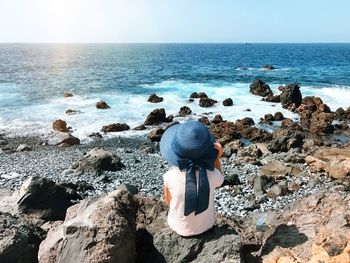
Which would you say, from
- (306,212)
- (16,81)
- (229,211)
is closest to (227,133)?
(229,211)

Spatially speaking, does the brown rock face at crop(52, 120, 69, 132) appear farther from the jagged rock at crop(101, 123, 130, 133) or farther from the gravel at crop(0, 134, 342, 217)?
the gravel at crop(0, 134, 342, 217)

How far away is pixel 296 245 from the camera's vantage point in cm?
475

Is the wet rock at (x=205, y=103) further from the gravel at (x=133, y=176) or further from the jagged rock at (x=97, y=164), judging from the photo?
the jagged rock at (x=97, y=164)

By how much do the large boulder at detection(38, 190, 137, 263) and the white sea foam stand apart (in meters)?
18.5

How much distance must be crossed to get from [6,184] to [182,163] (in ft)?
36.5

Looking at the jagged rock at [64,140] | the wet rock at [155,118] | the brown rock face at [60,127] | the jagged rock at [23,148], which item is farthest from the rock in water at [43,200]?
the wet rock at [155,118]

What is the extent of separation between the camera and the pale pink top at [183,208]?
14.0ft

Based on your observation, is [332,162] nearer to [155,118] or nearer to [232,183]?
[232,183]

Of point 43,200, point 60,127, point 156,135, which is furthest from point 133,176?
point 60,127

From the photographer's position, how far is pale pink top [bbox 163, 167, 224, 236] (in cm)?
428

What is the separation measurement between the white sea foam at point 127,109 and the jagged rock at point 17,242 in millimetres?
17614

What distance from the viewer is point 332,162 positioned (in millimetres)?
14352

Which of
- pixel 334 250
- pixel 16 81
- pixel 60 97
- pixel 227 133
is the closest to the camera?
pixel 334 250

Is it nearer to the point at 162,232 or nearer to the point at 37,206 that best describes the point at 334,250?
the point at 162,232
